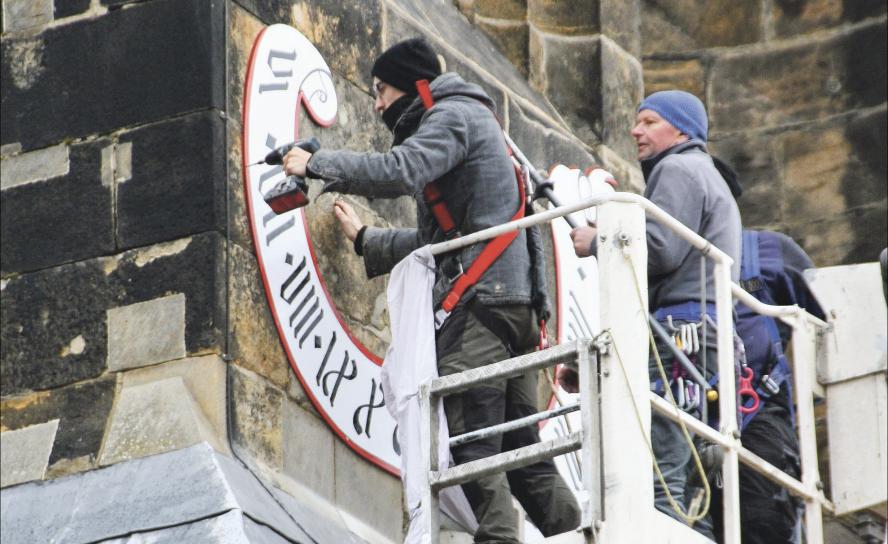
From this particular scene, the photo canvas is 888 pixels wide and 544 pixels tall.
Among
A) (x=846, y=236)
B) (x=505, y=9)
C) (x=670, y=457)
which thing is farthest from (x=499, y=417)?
(x=846, y=236)

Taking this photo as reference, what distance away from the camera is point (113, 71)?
846cm

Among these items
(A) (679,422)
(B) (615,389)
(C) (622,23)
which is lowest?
(A) (679,422)

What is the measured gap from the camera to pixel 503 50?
11.4m

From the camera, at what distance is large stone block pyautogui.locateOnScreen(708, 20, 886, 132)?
12469 mm

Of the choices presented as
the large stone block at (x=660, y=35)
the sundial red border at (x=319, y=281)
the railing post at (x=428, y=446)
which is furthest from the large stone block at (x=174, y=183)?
the large stone block at (x=660, y=35)

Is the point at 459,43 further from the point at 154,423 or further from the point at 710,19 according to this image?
the point at 154,423

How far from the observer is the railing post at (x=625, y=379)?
7.16 m

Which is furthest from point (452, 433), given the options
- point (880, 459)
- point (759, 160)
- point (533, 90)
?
point (759, 160)

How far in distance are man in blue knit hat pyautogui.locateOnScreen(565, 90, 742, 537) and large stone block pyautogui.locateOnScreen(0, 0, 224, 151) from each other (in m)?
1.30

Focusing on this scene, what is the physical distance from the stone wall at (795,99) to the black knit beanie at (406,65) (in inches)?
169

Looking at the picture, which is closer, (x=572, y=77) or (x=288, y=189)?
(x=288, y=189)

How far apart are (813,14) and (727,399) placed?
537 centimetres

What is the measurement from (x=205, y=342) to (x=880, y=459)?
6.48 ft

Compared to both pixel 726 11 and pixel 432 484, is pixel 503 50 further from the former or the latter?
pixel 432 484
